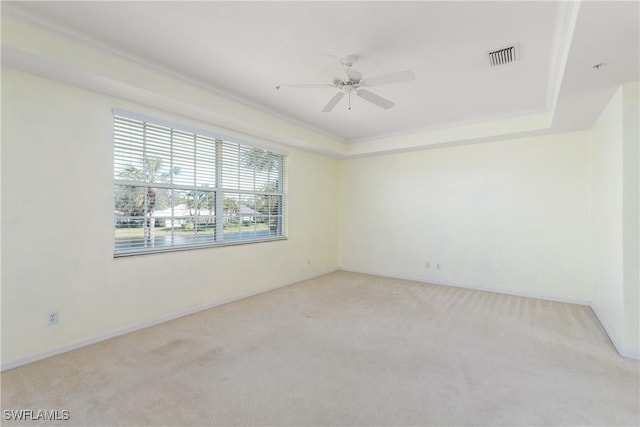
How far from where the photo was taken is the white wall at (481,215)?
4066 millimetres

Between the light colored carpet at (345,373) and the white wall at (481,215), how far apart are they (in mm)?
926

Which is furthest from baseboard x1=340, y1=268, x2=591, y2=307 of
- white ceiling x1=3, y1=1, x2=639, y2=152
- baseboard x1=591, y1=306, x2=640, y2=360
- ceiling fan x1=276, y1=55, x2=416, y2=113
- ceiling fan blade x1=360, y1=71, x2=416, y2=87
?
ceiling fan blade x1=360, y1=71, x2=416, y2=87

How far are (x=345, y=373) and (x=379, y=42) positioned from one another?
8.95 feet

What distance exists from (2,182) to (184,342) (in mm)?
2014

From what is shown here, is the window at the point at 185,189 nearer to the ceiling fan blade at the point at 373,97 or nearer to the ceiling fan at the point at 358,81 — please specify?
the ceiling fan at the point at 358,81

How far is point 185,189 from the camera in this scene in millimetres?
3602

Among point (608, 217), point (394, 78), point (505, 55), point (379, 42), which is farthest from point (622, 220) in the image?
point (379, 42)

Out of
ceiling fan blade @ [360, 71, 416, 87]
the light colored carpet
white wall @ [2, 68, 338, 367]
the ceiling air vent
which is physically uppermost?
the ceiling air vent

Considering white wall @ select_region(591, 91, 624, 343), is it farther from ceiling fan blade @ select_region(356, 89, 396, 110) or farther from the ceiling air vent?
ceiling fan blade @ select_region(356, 89, 396, 110)

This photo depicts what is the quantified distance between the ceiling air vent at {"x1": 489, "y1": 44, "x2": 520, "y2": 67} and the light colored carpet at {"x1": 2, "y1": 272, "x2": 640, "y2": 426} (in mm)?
2677

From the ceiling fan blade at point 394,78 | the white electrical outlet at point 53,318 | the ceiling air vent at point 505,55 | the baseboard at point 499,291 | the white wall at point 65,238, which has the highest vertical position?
the ceiling air vent at point 505,55

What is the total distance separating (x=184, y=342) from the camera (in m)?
2.82

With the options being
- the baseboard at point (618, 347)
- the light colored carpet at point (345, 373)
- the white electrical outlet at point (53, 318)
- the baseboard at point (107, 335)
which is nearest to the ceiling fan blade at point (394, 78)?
the light colored carpet at point (345, 373)

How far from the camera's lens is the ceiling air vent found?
97.5 inches
